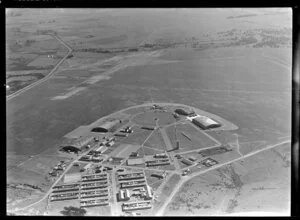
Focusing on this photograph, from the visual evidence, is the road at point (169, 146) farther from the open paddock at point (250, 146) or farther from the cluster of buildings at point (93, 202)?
the cluster of buildings at point (93, 202)

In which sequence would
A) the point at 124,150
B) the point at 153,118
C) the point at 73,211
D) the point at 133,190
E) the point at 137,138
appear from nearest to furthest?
the point at 73,211, the point at 133,190, the point at 124,150, the point at 137,138, the point at 153,118

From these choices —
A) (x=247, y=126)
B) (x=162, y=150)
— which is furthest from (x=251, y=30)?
(x=162, y=150)

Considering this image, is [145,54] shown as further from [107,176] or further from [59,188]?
[59,188]

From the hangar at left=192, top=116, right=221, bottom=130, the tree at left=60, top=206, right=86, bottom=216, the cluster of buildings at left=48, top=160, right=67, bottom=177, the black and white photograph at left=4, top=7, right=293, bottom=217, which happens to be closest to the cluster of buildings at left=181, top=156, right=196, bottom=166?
the black and white photograph at left=4, top=7, right=293, bottom=217

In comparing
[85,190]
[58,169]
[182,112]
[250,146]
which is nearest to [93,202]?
[85,190]

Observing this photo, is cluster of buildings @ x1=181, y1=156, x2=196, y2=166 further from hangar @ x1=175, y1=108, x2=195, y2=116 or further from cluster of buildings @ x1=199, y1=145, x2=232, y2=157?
hangar @ x1=175, y1=108, x2=195, y2=116

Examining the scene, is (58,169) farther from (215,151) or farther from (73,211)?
(215,151)

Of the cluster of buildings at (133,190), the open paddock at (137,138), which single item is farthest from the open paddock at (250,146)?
the cluster of buildings at (133,190)
